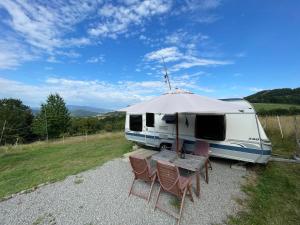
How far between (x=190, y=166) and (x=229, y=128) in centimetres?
253

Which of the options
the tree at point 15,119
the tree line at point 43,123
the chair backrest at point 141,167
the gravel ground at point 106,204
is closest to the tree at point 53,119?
the tree line at point 43,123

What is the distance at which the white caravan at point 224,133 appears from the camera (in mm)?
5742

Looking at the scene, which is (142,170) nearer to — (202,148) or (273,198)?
(202,148)

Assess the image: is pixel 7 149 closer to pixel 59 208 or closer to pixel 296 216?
pixel 59 208

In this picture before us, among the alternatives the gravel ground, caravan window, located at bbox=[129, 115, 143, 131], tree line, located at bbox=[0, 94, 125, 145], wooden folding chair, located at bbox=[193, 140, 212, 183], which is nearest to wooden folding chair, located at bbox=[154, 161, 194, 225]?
the gravel ground

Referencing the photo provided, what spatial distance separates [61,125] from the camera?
35.4m

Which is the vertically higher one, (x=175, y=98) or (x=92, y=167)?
(x=175, y=98)

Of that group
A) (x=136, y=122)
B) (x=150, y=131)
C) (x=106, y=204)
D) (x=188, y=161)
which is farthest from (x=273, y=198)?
(x=136, y=122)

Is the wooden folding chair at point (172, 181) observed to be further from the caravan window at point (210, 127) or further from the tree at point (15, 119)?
the tree at point (15, 119)

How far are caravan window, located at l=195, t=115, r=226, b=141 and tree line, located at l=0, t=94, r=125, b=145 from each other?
24.5 metres

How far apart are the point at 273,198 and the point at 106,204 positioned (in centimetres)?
408

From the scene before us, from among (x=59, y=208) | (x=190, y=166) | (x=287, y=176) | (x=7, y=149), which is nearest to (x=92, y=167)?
(x=59, y=208)

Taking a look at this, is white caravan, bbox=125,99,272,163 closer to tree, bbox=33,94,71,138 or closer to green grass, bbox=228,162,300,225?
green grass, bbox=228,162,300,225

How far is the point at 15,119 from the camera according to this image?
3966 cm
